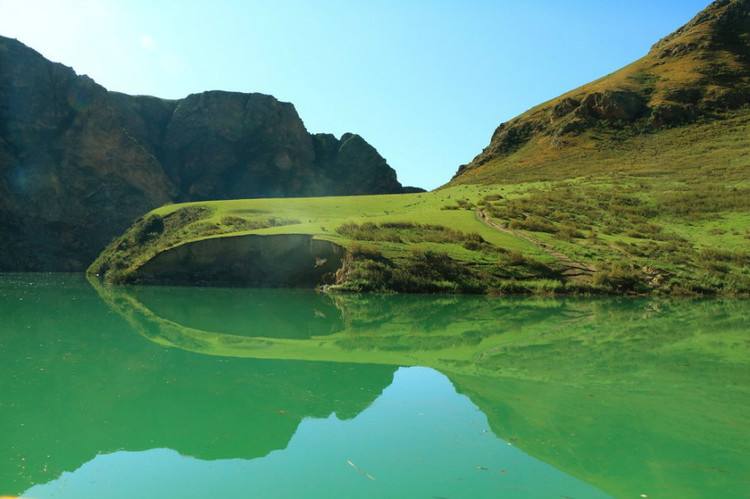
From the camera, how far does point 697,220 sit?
4578cm

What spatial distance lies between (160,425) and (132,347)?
782cm

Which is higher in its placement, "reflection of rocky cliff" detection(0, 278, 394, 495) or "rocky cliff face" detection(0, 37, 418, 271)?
"rocky cliff face" detection(0, 37, 418, 271)

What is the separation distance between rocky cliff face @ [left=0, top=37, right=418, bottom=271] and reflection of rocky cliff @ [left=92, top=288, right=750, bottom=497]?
70866 millimetres

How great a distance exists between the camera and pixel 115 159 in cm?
9700

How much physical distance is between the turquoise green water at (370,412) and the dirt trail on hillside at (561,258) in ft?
46.3

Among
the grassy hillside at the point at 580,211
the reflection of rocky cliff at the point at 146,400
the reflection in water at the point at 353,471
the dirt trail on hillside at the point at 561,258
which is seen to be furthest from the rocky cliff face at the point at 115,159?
the reflection in water at the point at 353,471

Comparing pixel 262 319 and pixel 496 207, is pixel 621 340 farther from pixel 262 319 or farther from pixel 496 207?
pixel 496 207

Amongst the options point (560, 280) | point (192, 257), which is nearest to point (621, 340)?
point (560, 280)

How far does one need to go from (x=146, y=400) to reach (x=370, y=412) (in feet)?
13.5

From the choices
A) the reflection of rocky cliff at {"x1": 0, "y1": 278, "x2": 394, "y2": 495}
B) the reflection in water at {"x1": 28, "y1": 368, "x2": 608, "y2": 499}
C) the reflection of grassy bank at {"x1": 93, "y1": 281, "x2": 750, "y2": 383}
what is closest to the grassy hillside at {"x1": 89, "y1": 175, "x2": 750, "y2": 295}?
the reflection of grassy bank at {"x1": 93, "y1": 281, "x2": 750, "y2": 383}

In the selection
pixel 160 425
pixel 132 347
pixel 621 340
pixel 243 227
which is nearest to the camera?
pixel 160 425

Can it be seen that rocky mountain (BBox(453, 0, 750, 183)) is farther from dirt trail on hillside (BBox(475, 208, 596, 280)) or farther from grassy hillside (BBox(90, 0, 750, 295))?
dirt trail on hillside (BBox(475, 208, 596, 280))

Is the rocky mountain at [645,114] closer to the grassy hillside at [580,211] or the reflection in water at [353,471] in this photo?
the grassy hillside at [580,211]

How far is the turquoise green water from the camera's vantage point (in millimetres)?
6875
